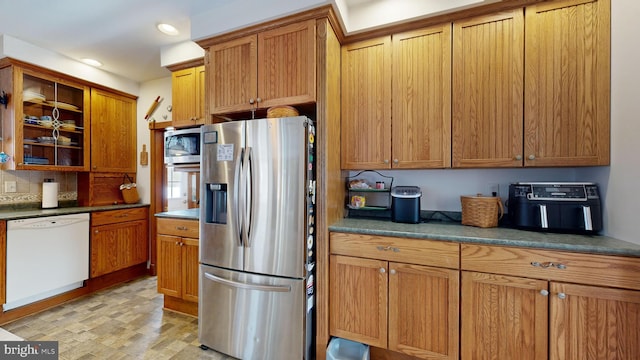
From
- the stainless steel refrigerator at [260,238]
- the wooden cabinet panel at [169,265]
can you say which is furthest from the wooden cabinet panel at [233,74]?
the wooden cabinet panel at [169,265]

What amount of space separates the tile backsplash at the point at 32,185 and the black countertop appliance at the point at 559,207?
4.63 meters

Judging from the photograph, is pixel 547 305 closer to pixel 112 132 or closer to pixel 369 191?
pixel 369 191

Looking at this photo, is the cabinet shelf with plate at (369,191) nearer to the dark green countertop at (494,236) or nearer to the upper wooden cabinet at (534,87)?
the dark green countertop at (494,236)

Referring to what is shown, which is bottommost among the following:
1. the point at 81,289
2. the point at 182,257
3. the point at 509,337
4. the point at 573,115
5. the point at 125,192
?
the point at 81,289

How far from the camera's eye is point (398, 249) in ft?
5.31

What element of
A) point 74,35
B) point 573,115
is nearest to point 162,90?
point 74,35

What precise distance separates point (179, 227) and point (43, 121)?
208 cm

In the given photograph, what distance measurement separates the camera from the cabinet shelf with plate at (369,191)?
2104mm

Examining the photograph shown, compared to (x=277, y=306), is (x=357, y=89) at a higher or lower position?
higher

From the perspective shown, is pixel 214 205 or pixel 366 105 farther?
pixel 366 105

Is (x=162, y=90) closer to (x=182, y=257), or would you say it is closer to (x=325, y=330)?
(x=182, y=257)

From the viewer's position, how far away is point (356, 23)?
6.36 ft

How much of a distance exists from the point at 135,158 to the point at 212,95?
2.24m

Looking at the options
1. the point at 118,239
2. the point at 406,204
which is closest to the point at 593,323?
the point at 406,204
